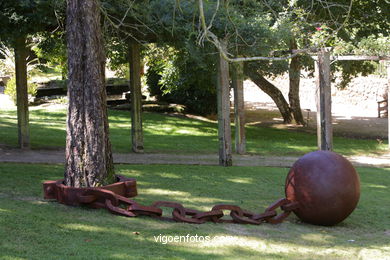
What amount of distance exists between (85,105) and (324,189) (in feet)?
9.86

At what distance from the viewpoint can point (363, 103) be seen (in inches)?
1410

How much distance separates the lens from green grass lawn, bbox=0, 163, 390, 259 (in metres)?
5.14

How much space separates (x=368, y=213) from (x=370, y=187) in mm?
3069

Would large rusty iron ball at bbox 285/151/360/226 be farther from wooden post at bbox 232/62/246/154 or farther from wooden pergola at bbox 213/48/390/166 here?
wooden post at bbox 232/62/246/154

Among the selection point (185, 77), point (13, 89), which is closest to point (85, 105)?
point (185, 77)

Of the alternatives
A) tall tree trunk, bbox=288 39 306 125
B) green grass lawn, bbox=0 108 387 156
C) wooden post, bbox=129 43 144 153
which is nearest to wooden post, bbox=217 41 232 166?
wooden post, bbox=129 43 144 153

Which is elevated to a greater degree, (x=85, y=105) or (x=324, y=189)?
(x=85, y=105)

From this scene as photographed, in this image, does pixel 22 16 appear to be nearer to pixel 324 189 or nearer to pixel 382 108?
pixel 324 189

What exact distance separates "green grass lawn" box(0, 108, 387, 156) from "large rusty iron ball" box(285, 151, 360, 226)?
30.6 ft

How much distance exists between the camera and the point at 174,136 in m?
20.5

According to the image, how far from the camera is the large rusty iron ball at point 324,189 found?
6.94m

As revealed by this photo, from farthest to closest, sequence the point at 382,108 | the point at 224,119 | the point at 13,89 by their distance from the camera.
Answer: the point at 382,108, the point at 13,89, the point at 224,119

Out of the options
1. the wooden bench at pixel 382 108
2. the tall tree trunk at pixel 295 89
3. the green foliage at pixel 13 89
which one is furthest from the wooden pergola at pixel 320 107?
the wooden bench at pixel 382 108

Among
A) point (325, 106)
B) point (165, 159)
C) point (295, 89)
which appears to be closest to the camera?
point (325, 106)
